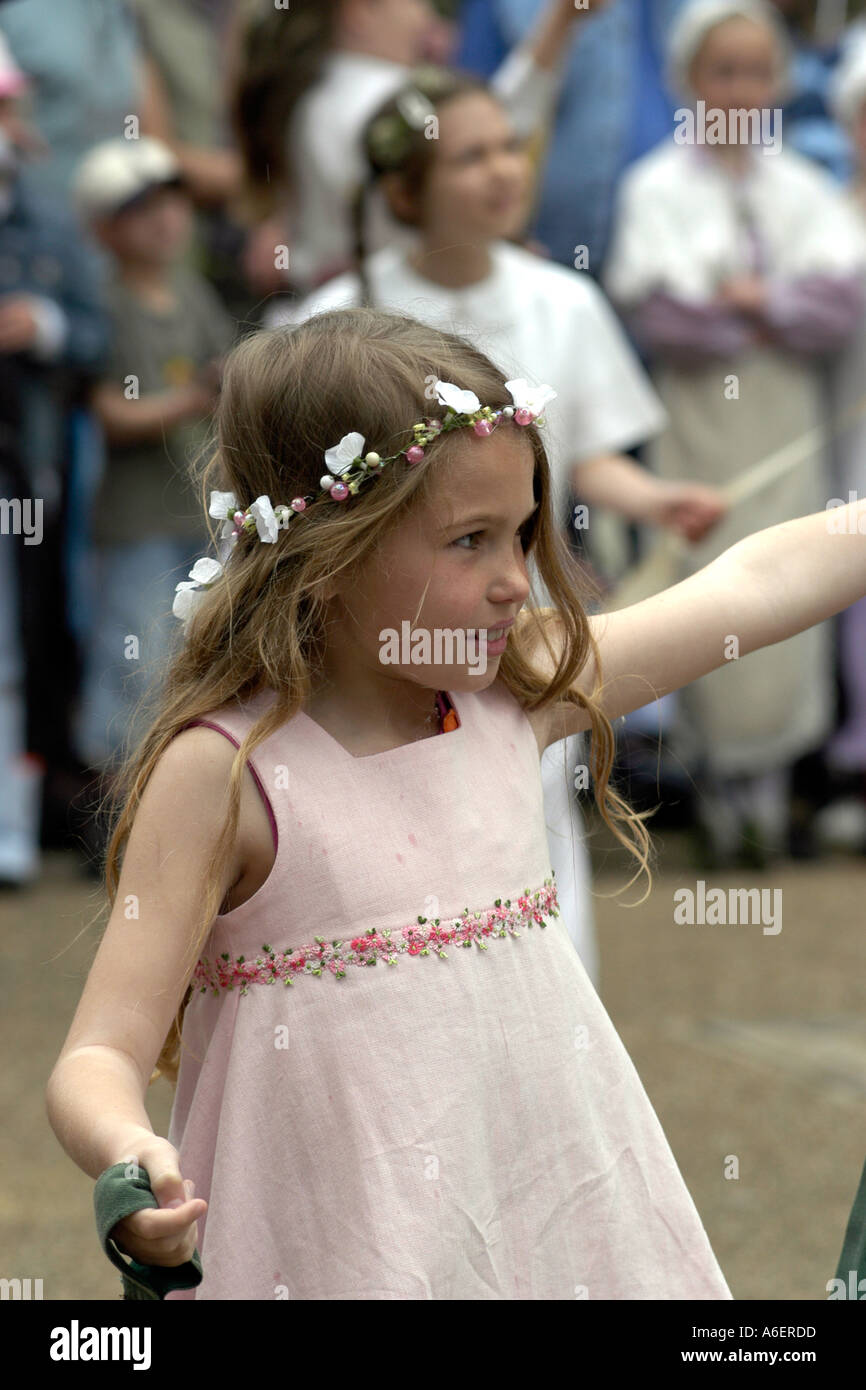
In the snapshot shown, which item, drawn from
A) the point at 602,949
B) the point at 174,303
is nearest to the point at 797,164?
the point at 174,303

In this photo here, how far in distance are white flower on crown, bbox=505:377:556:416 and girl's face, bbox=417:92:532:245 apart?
1668 millimetres

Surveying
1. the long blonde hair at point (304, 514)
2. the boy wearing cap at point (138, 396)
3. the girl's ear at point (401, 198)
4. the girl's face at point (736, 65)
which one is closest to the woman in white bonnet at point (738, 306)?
the girl's face at point (736, 65)

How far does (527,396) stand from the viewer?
5.78 ft

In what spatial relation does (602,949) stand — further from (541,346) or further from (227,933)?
(227,933)

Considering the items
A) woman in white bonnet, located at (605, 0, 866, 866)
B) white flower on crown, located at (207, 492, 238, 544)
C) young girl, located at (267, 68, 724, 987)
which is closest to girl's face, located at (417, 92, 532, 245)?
young girl, located at (267, 68, 724, 987)

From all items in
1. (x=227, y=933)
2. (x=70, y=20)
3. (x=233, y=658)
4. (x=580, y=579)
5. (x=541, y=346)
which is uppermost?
(x=70, y=20)

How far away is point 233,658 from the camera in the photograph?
1746 millimetres

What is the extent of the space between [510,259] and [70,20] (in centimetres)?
274

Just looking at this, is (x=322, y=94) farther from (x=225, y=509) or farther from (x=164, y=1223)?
(x=164, y=1223)

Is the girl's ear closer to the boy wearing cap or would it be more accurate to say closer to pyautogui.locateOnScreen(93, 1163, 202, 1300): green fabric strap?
the boy wearing cap

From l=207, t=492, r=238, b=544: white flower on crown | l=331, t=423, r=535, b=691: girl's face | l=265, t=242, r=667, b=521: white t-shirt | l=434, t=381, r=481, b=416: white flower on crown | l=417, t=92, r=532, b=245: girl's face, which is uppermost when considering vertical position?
l=417, t=92, r=532, b=245: girl's face

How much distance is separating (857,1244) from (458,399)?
0.87 meters

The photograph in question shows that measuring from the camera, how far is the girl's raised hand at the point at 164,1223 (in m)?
1.39

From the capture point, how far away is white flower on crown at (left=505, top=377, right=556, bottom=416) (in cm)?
175
